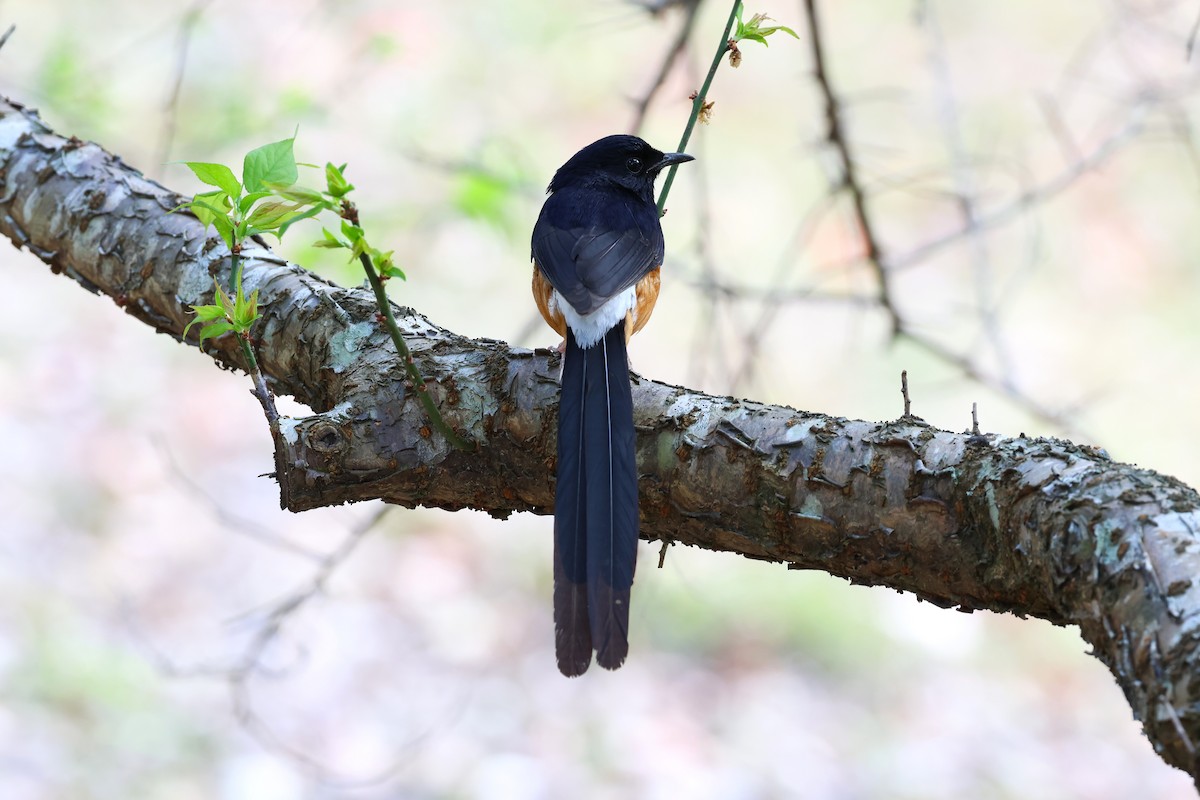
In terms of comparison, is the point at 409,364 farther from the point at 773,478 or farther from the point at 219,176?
the point at 773,478

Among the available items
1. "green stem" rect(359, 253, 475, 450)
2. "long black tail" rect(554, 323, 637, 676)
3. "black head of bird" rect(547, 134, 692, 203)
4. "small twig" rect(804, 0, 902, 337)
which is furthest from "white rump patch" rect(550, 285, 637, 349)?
"small twig" rect(804, 0, 902, 337)

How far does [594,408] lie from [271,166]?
84cm

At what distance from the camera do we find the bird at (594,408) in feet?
7.35

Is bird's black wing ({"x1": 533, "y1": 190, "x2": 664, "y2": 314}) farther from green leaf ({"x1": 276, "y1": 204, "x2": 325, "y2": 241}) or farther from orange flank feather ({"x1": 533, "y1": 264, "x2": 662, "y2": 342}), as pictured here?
green leaf ({"x1": 276, "y1": 204, "x2": 325, "y2": 241})

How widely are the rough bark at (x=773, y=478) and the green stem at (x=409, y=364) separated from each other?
0.05 meters

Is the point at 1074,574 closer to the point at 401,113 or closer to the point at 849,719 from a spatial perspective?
the point at 849,719

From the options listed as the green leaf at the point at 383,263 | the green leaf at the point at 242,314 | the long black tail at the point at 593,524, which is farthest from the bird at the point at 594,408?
the green leaf at the point at 242,314

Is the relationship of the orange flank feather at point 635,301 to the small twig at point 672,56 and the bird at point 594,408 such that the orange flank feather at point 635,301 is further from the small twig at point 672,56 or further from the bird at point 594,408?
the small twig at point 672,56

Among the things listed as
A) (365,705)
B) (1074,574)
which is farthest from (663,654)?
(1074,574)

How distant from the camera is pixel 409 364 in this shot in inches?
85.3

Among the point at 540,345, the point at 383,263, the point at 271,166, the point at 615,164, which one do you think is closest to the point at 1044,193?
the point at 615,164

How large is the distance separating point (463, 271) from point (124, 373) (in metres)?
2.39

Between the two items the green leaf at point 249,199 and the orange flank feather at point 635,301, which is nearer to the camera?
the green leaf at point 249,199

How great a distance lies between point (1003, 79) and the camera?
31.7ft
